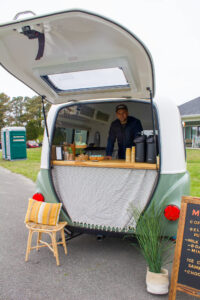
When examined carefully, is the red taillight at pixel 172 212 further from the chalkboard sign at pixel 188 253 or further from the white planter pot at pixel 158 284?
the white planter pot at pixel 158 284

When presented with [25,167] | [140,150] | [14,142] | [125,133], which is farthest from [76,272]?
[14,142]

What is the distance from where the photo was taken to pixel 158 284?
275 cm

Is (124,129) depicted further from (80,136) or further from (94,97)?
(80,136)

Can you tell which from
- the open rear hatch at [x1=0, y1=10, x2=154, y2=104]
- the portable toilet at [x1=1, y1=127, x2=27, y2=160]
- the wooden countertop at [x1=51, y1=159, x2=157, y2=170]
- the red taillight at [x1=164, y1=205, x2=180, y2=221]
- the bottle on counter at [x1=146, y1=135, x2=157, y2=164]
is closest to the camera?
the open rear hatch at [x1=0, y1=10, x2=154, y2=104]

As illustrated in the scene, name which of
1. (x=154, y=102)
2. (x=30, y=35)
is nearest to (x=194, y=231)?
(x=154, y=102)

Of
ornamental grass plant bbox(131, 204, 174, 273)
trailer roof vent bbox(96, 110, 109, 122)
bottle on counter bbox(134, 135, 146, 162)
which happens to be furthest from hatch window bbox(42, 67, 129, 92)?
trailer roof vent bbox(96, 110, 109, 122)

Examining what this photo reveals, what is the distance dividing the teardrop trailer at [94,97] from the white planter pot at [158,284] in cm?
54

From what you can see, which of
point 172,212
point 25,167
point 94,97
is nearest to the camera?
point 172,212

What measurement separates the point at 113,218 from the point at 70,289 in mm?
973

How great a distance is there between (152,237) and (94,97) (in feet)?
6.56

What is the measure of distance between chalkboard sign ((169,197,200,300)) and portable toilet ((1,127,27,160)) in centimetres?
1473

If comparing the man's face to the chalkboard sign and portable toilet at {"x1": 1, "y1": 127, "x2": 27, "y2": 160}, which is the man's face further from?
portable toilet at {"x1": 1, "y1": 127, "x2": 27, "y2": 160}

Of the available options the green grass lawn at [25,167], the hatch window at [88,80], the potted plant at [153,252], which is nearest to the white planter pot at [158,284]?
the potted plant at [153,252]

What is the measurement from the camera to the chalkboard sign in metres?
2.54
